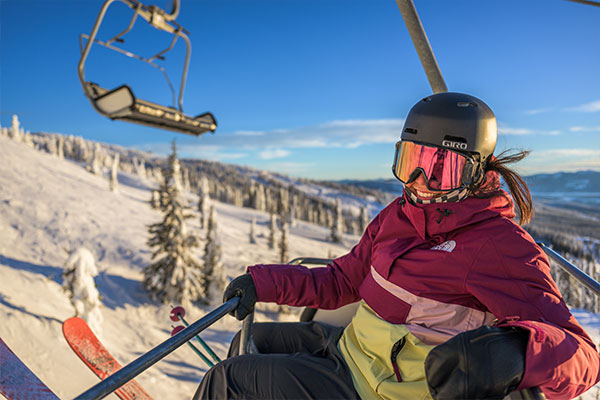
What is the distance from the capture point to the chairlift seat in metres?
3.35

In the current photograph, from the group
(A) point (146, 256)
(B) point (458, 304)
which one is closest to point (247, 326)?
(B) point (458, 304)

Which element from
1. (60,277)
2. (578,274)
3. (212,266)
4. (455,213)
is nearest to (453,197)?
(455,213)

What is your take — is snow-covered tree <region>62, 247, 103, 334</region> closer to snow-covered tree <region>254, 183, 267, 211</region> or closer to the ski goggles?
the ski goggles

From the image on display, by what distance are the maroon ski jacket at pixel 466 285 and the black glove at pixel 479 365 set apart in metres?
0.04

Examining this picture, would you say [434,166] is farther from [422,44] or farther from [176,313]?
[176,313]

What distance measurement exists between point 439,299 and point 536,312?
1.44 feet

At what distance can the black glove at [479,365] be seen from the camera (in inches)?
42.1

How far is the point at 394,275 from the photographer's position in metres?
1.95

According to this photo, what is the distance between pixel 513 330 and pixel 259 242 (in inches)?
2080

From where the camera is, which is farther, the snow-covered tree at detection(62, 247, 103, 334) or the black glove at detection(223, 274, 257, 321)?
the snow-covered tree at detection(62, 247, 103, 334)

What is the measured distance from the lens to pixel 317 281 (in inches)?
97.4

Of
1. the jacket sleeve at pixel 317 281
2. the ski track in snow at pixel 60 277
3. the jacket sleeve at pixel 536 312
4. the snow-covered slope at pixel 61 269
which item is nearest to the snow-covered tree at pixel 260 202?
the ski track in snow at pixel 60 277

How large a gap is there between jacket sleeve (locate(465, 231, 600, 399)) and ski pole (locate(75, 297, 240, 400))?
4.23 feet

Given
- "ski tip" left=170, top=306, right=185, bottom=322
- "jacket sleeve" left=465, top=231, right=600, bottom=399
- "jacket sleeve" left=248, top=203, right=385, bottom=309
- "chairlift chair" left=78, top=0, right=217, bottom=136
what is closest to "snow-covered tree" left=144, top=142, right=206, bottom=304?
"chairlift chair" left=78, top=0, right=217, bottom=136
